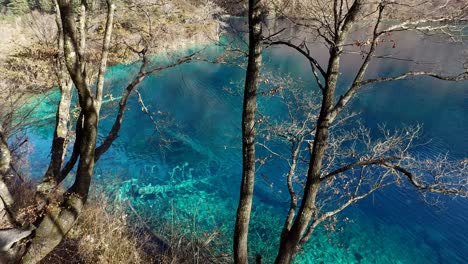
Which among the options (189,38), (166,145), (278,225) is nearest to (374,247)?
(278,225)

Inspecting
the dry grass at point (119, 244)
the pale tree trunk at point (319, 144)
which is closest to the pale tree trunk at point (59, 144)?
the dry grass at point (119, 244)

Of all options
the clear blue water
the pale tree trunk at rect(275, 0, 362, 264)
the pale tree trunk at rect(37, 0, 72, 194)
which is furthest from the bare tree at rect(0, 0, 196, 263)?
the pale tree trunk at rect(275, 0, 362, 264)

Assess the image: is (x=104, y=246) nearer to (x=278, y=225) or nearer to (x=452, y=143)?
(x=278, y=225)

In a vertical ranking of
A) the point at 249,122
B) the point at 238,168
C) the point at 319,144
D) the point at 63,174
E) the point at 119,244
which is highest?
the point at 249,122

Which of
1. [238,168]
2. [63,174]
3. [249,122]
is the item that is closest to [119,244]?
[63,174]

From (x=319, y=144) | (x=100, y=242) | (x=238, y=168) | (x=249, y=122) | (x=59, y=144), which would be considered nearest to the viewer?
(x=249, y=122)

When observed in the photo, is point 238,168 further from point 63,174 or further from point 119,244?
point 63,174

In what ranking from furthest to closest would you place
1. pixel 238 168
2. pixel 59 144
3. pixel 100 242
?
pixel 238 168, pixel 100 242, pixel 59 144
